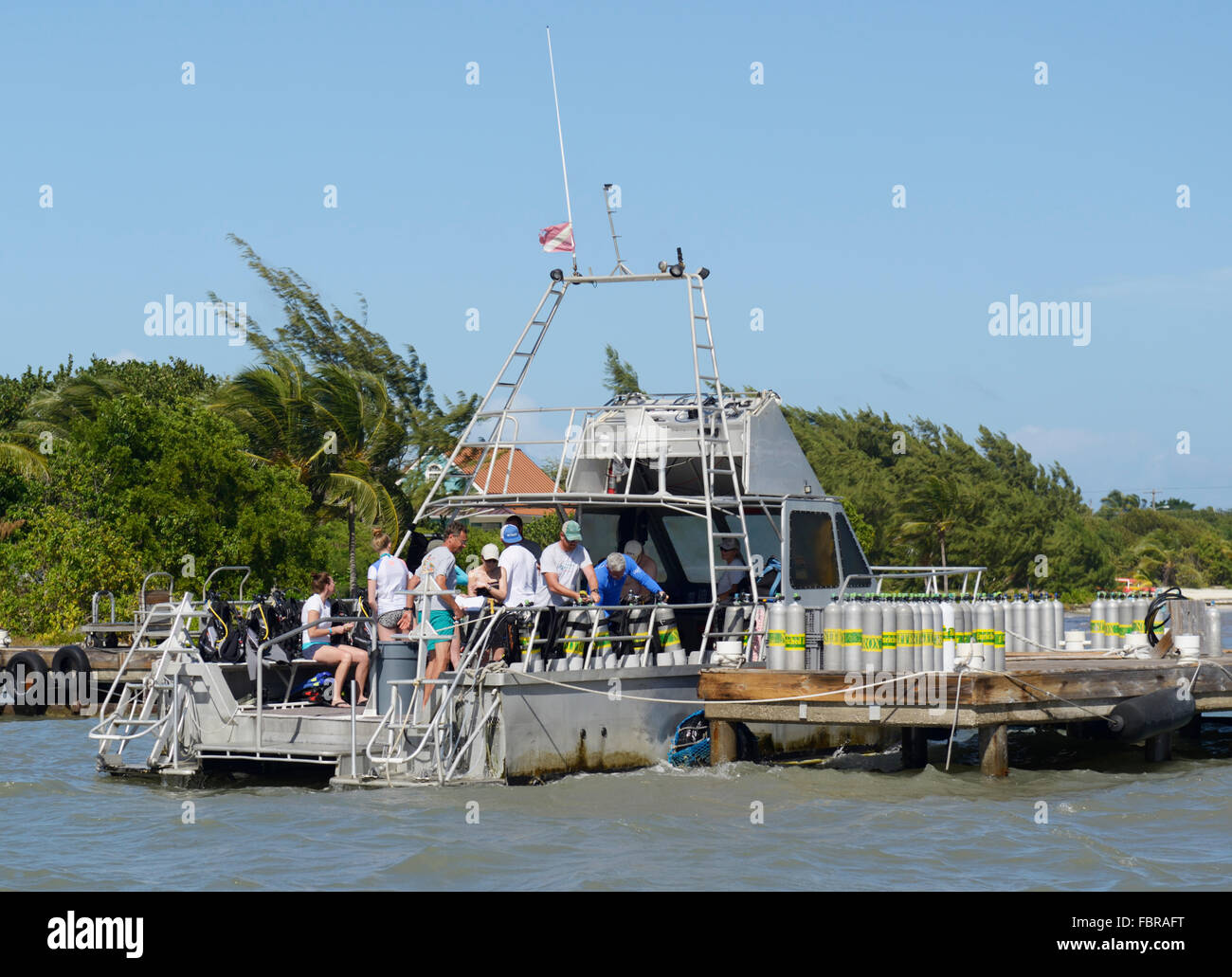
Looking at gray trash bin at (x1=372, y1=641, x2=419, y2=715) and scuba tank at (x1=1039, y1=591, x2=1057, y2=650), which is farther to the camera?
scuba tank at (x1=1039, y1=591, x2=1057, y2=650)

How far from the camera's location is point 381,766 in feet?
38.5

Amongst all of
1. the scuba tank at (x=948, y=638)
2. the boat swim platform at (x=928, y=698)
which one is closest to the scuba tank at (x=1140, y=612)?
the boat swim platform at (x=928, y=698)

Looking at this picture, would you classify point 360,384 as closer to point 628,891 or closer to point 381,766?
point 381,766

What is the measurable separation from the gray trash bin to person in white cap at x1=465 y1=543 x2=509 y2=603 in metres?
1.07

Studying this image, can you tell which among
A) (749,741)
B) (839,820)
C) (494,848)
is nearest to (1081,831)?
(839,820)

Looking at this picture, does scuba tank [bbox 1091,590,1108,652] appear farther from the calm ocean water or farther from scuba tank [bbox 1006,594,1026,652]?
the calm ocean water

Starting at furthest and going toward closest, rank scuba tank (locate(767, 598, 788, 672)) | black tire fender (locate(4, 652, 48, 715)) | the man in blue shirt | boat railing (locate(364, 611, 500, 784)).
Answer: black tire fender (locate(4, 652, 48, 715)), the man in blue shirt, scuba tank (locate(767, 598, 788, 672)), boat railing (locate(364, 611, 500, 784))

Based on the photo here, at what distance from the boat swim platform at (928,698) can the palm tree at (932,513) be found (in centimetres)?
4186

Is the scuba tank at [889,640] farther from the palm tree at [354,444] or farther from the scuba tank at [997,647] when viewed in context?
the palm tree at [354,444]

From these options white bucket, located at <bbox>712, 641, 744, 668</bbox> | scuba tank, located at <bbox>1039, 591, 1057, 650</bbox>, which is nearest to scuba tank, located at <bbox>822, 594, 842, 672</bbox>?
white bucket, located at <bbox>712, 641, 744, 668</bbox>

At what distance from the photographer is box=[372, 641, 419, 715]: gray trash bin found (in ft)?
39.8

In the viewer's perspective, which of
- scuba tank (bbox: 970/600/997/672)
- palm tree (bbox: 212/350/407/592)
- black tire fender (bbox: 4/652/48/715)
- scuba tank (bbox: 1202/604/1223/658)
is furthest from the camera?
palm tree (bbox: 212/350/407/592)

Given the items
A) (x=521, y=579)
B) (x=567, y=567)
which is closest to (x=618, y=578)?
(x=567, y=567)

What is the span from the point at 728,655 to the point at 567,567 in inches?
66.6
